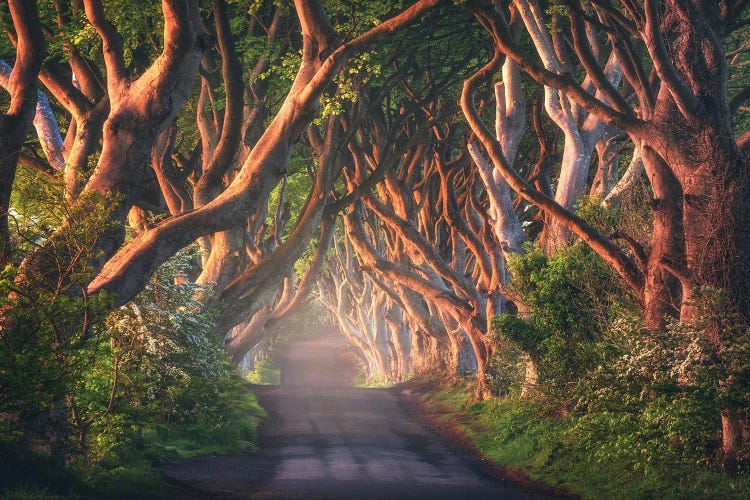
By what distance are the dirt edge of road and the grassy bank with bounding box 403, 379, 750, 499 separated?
10 cm

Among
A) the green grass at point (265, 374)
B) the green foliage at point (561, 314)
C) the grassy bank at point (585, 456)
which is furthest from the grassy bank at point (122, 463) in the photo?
the green grass at point (265, 374)

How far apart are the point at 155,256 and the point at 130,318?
3134 millimetres

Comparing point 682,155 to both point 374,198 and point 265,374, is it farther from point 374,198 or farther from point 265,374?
point 265,374

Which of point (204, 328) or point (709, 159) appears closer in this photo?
point (709, 159)

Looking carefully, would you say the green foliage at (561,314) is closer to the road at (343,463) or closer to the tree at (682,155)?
the tree at (682,155)

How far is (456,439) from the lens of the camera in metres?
20.4

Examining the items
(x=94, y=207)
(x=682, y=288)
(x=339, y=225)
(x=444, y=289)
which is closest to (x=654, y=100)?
(x=682, y=288)

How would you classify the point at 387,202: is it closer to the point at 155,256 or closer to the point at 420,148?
the point at 420,148

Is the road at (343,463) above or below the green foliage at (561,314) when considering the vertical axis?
below

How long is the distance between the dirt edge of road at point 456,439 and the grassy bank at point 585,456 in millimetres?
101

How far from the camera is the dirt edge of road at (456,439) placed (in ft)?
45.9

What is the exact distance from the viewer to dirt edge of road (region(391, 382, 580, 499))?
1400cm

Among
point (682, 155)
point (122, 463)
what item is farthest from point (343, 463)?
point (682, 155)

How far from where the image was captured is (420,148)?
28.2 meters
